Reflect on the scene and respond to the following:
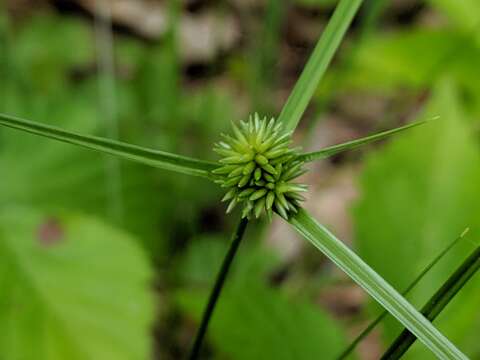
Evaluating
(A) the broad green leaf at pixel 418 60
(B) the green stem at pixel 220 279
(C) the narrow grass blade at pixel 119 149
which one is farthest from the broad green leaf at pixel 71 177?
(C) the narrow grass blade at pixel 119 149

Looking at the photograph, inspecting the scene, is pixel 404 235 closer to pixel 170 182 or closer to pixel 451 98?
pixel 451 98

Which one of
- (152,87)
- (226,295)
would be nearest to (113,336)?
(226,295)

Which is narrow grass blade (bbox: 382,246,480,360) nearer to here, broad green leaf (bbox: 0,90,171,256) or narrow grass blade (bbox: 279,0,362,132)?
narrow grass blade (bbox: 279,0,362,132)

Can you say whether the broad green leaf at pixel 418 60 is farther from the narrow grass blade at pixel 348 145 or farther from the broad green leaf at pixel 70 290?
the narrow grass blade at pixel 348 145

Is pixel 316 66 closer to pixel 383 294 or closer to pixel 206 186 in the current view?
pixel 383 294

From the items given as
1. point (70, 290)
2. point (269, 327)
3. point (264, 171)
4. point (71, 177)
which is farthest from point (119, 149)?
point (71, 177)
